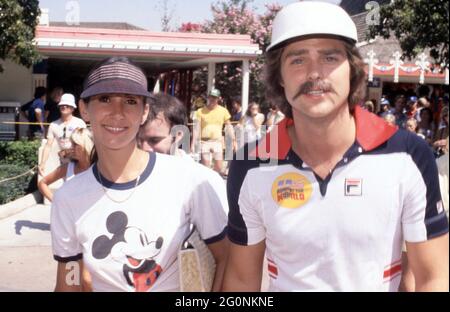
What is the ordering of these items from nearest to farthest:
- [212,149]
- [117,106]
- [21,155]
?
[117,106] < [21,155] < [212,149]

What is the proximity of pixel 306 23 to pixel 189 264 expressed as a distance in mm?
820

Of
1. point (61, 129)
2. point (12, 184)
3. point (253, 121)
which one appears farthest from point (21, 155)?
point (253, 121)

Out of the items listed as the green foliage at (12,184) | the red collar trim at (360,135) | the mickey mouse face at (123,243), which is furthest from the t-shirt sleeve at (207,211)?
the green foliage at (12,184)

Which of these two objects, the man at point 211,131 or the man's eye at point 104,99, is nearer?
the man's eye at point 104,99

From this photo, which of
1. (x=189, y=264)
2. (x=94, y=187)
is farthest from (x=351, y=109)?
(x=94, y=187)

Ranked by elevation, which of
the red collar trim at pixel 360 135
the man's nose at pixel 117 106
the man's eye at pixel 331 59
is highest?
the man's eye at pixel 331 59

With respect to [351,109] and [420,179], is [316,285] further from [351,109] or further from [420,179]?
[351,109]

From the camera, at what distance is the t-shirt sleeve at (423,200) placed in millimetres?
1669

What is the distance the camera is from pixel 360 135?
1.77 meters

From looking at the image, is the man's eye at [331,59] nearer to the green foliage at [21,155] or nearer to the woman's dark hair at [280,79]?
the woman's dark hair at [280,79]

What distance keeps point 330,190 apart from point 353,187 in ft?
0.21

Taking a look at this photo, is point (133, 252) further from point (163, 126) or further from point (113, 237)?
point (163, 126)

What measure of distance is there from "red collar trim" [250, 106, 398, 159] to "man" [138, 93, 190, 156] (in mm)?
749

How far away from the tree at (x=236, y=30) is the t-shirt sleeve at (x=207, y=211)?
17.0 metres
